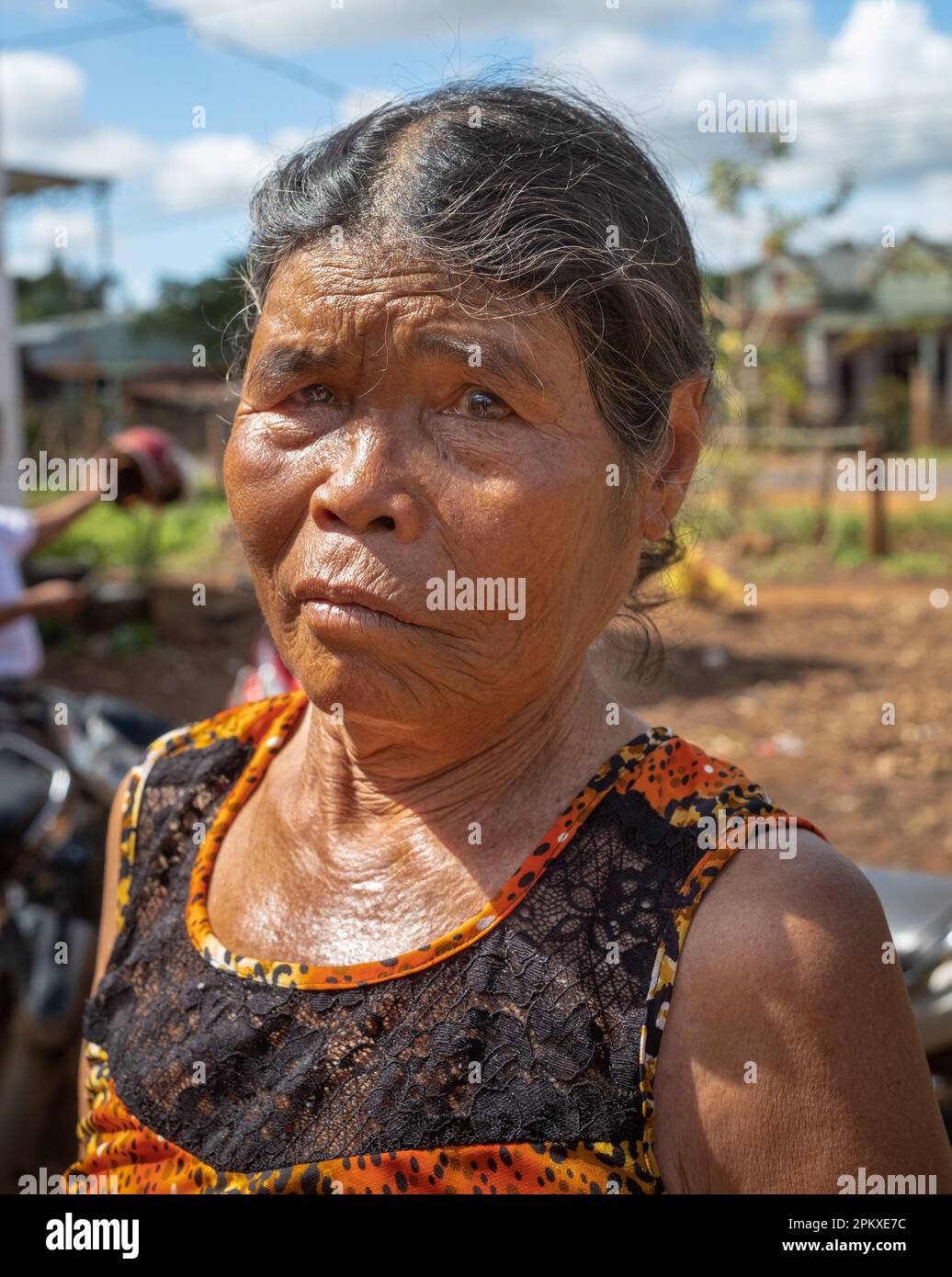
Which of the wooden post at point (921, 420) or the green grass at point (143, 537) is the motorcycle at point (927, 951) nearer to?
the green grass at point (143, 537)

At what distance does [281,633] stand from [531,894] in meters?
0.41

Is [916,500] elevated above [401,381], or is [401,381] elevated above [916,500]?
[916,500]

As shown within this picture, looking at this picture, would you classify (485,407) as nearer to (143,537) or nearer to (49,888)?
(49,888)

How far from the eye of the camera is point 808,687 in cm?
814

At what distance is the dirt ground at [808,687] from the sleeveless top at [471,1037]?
3297 mm

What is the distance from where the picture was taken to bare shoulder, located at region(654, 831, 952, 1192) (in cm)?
116

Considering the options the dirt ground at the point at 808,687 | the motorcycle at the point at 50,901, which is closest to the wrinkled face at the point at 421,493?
the motorcycle at the point at 50,901

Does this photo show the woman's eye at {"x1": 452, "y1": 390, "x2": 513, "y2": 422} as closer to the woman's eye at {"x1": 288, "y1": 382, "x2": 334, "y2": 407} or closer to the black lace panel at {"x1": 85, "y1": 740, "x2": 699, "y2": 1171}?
the woman's eye at {"x1": 288, "y1": 382, "x2": 334, "y2": 407}

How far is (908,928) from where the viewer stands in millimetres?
2838

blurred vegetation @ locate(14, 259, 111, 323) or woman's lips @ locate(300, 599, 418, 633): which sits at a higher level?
blurred vegetation @ locate(14, 259, 111, 323)

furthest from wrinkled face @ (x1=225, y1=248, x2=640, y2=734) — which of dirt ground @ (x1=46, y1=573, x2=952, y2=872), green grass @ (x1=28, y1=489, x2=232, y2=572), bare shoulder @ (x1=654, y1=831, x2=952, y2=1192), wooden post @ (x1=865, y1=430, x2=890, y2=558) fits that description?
wooden post @ (x1=865, y1=430, x2=890, y2=558)

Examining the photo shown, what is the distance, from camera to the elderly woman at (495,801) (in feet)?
3.91

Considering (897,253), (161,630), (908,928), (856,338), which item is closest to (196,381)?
(856,338)

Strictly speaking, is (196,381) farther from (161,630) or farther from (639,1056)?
(639,1056)
